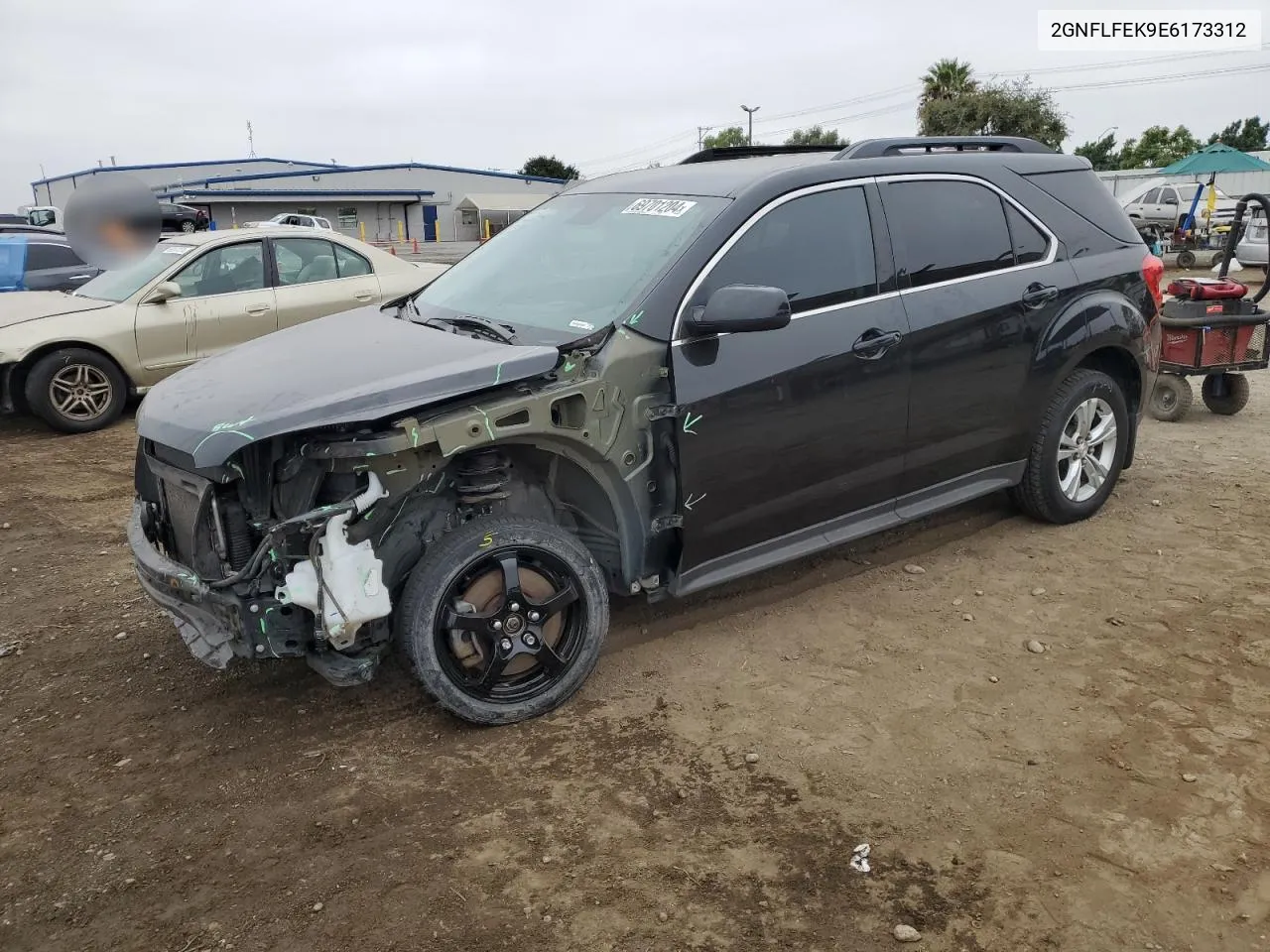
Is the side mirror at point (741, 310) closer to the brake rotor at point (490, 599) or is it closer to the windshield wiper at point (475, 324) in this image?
the windshield wiper at point (475, 324)

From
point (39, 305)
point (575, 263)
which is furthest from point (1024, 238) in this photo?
point (39, 305)

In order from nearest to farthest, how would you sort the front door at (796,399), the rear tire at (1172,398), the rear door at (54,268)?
the front door at (796,399) → the rear tire at (1172,398) → the rear door at (54,268)

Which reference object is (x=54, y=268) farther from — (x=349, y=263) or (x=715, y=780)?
(x=715, y=780)

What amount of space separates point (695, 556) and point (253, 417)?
170 cm

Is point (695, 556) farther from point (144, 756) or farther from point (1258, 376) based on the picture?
point (1258, 376)

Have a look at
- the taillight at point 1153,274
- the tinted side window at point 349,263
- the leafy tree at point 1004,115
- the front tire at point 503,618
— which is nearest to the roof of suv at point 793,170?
the taillight at point 1153,274

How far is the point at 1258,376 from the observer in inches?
364

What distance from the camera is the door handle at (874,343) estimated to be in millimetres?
3978

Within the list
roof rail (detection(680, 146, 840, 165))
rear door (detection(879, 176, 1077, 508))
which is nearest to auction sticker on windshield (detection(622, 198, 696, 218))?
roof rail (detection(680, 146, 840, 165))

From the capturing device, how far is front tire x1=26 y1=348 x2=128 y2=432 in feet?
25.9

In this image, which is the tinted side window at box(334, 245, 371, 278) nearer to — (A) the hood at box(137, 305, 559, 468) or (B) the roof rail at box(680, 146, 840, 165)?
(B) the roof rail at box(680, 146, 840, 165)

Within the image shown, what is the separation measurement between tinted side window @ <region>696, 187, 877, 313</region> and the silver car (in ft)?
57.4

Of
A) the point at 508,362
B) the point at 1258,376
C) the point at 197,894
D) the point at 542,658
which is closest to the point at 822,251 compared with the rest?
the point at 508,362

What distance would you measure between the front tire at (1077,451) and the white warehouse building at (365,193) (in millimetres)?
44754
